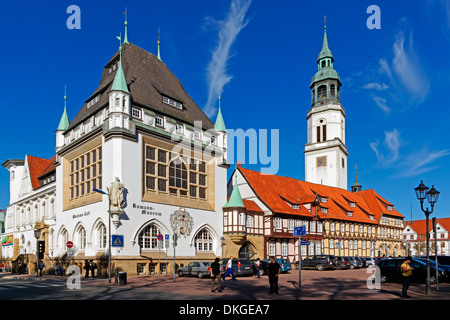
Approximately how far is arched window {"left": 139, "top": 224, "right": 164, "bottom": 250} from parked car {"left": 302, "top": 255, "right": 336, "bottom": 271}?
13.9 meters

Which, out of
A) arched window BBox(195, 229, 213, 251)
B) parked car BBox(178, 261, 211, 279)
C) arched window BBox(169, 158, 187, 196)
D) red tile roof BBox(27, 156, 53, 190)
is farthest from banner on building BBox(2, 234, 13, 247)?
parked car BBox(178, 261, 211, 279)

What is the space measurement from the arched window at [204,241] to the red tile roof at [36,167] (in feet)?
76.5

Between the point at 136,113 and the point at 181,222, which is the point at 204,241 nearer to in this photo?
the point at 181,222

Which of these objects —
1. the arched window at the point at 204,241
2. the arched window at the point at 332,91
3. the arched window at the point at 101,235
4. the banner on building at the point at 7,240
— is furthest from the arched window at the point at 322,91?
the arched window at the point at 101,235

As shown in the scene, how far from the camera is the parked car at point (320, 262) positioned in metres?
39.4

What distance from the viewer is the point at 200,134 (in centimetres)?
4347

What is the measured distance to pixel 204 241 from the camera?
4188 centimetres

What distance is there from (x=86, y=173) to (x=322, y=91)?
177 ft

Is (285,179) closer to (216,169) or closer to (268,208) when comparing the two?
(268,208)

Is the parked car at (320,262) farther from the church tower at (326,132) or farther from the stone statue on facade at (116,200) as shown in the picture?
the church tower at (326,132)

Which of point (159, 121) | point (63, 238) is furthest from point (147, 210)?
point (63, 238)

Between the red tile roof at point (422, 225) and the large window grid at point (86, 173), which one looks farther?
the red tile roof at point (422, 225)

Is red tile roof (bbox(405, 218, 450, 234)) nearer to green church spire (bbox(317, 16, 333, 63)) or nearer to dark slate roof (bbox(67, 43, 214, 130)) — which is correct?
green church spire (bbox(317, 16, 333, 63))
